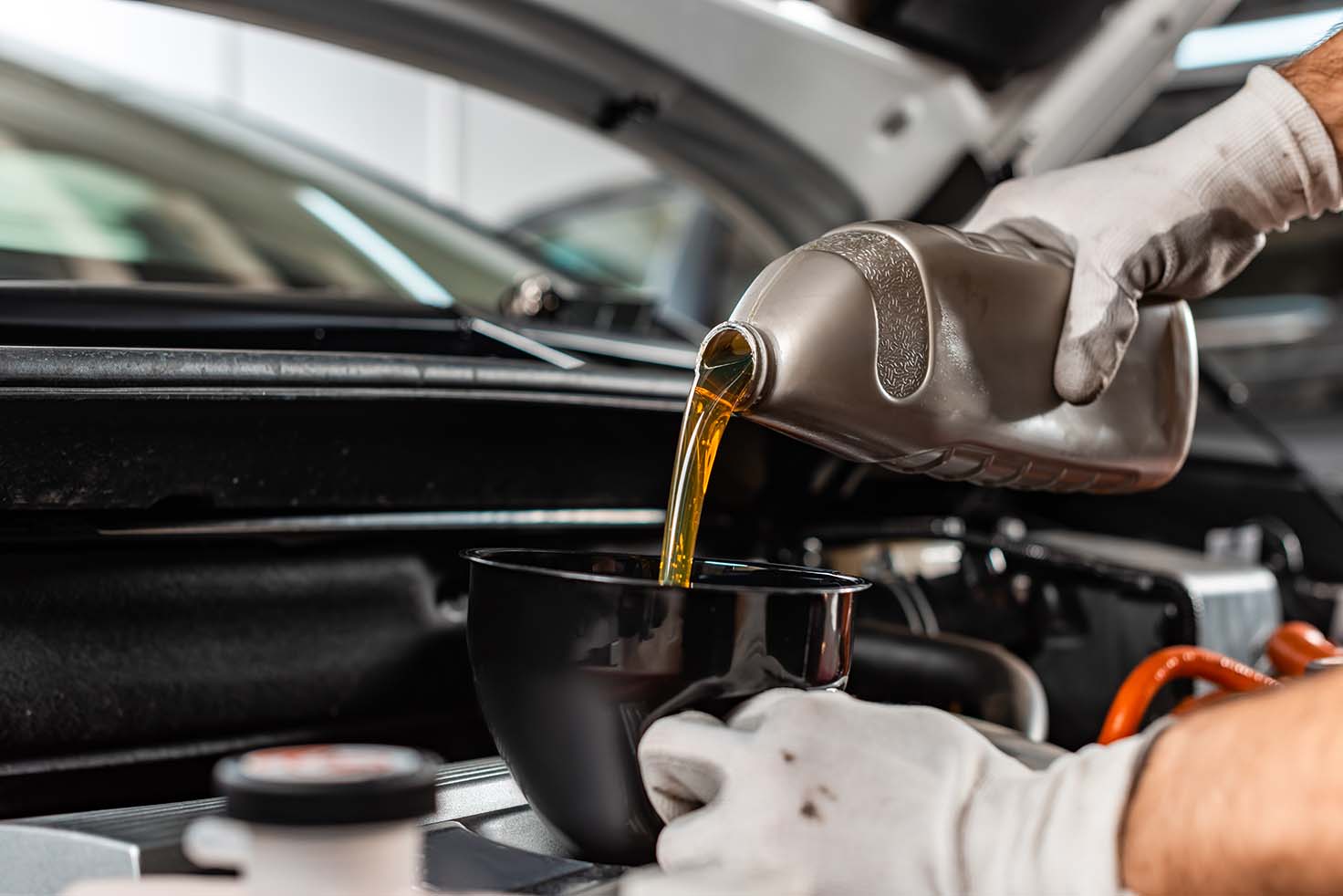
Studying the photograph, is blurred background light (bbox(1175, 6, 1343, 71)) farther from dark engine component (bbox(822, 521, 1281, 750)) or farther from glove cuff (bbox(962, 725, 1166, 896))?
glove cuff (bbox(962, 725, 1166, 896))

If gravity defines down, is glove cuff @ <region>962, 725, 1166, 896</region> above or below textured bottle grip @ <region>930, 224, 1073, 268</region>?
below

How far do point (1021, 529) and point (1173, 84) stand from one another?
24.8 inches

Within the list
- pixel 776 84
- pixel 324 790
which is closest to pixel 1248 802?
pixel 324 790

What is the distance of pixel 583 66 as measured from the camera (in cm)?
122

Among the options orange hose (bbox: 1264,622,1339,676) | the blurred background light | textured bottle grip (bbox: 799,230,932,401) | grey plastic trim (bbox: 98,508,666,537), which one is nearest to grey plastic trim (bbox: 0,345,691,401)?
grey plastic trim (bbox: 98,508,666,537)

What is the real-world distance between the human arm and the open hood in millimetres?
351

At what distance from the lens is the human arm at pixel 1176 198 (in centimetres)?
86

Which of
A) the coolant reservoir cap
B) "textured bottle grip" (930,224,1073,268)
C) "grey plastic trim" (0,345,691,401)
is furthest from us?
"textured bottle grip" (930,224,1073,268)

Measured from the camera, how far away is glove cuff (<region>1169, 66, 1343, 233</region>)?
882 mm

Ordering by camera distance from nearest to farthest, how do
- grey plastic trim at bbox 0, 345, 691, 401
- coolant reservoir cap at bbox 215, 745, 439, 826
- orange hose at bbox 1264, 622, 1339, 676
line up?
coolant reservoir cap at bbox 215, 745, 439, 826
grey plastic trim at bbox 0, 345, 691, 401
orange hose at bbox 1264, 622, 1339, 676

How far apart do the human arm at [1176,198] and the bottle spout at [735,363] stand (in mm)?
269

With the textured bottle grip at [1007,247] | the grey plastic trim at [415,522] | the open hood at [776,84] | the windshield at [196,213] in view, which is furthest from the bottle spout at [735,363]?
the open hood at [776,84]

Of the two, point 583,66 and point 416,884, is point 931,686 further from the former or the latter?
point 583,66

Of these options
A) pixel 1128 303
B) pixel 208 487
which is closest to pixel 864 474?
pixel 1128 303
